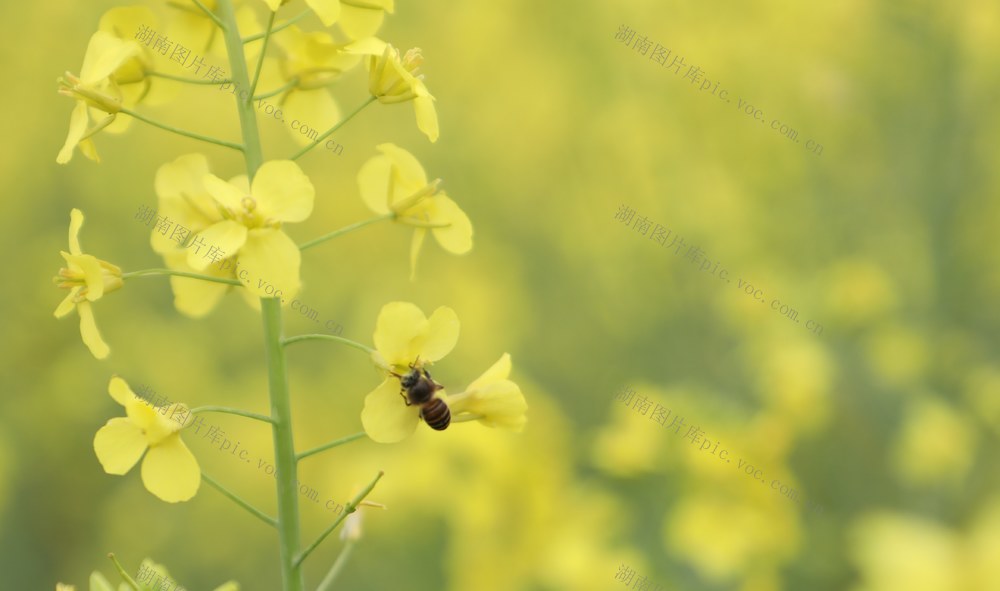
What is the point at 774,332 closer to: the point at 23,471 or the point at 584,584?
the point at 584,584

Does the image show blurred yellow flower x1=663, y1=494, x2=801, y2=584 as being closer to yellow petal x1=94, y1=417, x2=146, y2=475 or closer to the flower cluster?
the flower cluster

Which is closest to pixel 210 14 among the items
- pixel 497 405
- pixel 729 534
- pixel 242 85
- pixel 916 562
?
pixel 242 85

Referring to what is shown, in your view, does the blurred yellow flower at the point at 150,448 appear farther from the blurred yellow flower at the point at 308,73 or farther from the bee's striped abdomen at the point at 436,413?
the blurred yellow flower at the point at 308,73

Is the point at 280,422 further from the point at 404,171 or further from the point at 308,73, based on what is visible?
the point at 308,73

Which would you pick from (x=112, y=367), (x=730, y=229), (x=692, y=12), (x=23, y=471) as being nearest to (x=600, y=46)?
(x=692, y=12)

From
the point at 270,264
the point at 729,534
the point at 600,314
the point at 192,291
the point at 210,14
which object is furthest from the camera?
the point at 600,314

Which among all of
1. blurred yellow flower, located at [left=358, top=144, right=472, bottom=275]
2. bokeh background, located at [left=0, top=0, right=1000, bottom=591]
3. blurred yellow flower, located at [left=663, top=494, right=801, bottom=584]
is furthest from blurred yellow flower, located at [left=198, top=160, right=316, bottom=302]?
blurred yellow flower, located at [left=663, top=494, right=801, bottom=584]

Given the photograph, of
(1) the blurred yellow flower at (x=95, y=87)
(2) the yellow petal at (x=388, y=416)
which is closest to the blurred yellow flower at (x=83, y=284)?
(1) the blurred yellow flower at (x=95, y=87)
